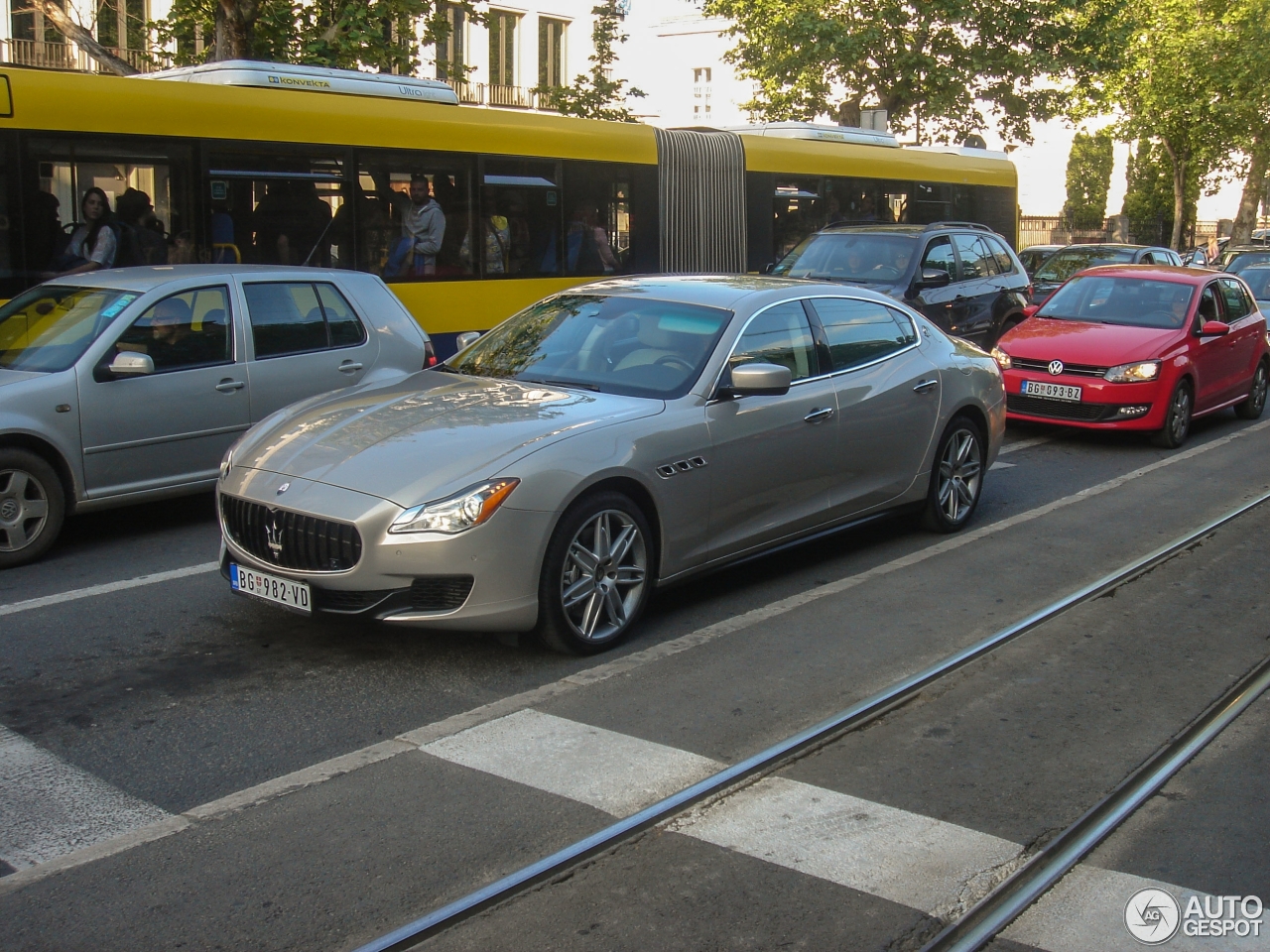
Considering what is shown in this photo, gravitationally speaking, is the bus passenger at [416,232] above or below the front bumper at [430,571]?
above

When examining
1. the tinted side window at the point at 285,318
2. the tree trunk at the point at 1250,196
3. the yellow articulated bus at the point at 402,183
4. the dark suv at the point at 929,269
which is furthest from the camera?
the tree trunk at the point at 1250,196

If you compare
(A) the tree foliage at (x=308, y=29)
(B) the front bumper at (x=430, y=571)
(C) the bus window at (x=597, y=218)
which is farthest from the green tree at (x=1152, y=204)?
(B) the front bumper at (x=430, y=571)

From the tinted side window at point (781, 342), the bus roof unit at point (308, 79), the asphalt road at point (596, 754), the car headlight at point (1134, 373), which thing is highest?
the bus roof unit at point (308, 79)

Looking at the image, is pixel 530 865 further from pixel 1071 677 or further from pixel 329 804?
pixel 1071 677

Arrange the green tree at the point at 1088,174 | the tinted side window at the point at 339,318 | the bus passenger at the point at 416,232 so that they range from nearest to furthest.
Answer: the tinted side window at the point at 339,318 < the bus passenger at the point at 416,232 < the green tree at the point at 1088,174

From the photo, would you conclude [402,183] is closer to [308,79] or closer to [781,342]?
[308,79]

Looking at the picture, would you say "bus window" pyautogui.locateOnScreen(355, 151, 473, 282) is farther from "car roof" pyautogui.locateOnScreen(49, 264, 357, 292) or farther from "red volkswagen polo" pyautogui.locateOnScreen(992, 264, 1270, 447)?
"red volkswagen polo" pyautogui.locateOnScreen(992, 264, 1270, 447)

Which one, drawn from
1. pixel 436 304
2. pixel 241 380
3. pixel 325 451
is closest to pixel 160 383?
pixel 241 380

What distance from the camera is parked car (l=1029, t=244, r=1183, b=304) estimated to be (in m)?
21.8

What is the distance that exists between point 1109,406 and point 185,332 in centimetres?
792

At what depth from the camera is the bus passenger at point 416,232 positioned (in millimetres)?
13625

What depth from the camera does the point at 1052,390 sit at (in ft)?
40.7

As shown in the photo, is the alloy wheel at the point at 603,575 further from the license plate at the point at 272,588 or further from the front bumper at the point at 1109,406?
the front bumper at the point at 1109,406

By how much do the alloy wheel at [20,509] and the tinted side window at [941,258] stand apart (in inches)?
373
